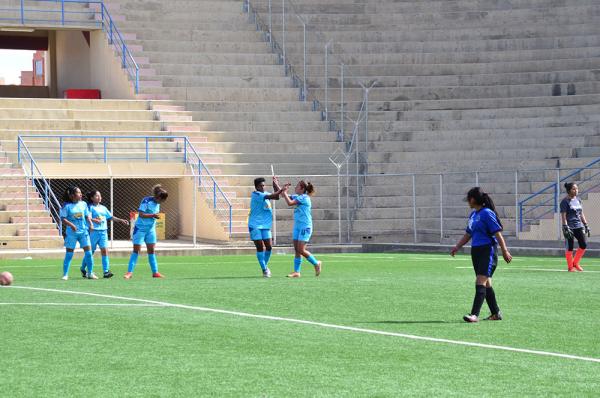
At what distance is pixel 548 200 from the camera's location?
32.3 m

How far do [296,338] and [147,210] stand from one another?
917cm

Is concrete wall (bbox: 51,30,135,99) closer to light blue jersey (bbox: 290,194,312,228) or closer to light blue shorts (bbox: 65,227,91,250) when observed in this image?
light blue shorts (bbox: 65,227,91,250)

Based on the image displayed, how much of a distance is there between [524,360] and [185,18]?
108 ft

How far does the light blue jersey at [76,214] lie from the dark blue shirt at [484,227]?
8.85 metres

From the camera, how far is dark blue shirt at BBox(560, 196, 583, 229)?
2236 cm

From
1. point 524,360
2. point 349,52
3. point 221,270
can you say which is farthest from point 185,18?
point 524,360

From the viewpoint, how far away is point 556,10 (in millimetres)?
42219

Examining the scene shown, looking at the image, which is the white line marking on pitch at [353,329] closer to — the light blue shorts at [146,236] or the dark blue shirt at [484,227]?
the dark blue shirt at [484,227]

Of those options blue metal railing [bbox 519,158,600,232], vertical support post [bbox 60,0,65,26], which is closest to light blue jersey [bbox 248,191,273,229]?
blue metal railing [bbox 519,158,600,232]

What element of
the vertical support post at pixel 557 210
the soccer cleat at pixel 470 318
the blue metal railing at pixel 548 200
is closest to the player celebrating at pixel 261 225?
the soccer cleat at pixel 470 318

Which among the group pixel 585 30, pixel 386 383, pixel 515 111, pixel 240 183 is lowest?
pixel 386 383

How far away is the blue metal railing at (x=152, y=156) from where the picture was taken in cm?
3228

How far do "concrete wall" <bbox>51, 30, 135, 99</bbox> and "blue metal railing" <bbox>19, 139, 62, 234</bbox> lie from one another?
6203 mm

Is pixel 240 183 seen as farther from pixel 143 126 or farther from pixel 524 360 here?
pixel 524 360
